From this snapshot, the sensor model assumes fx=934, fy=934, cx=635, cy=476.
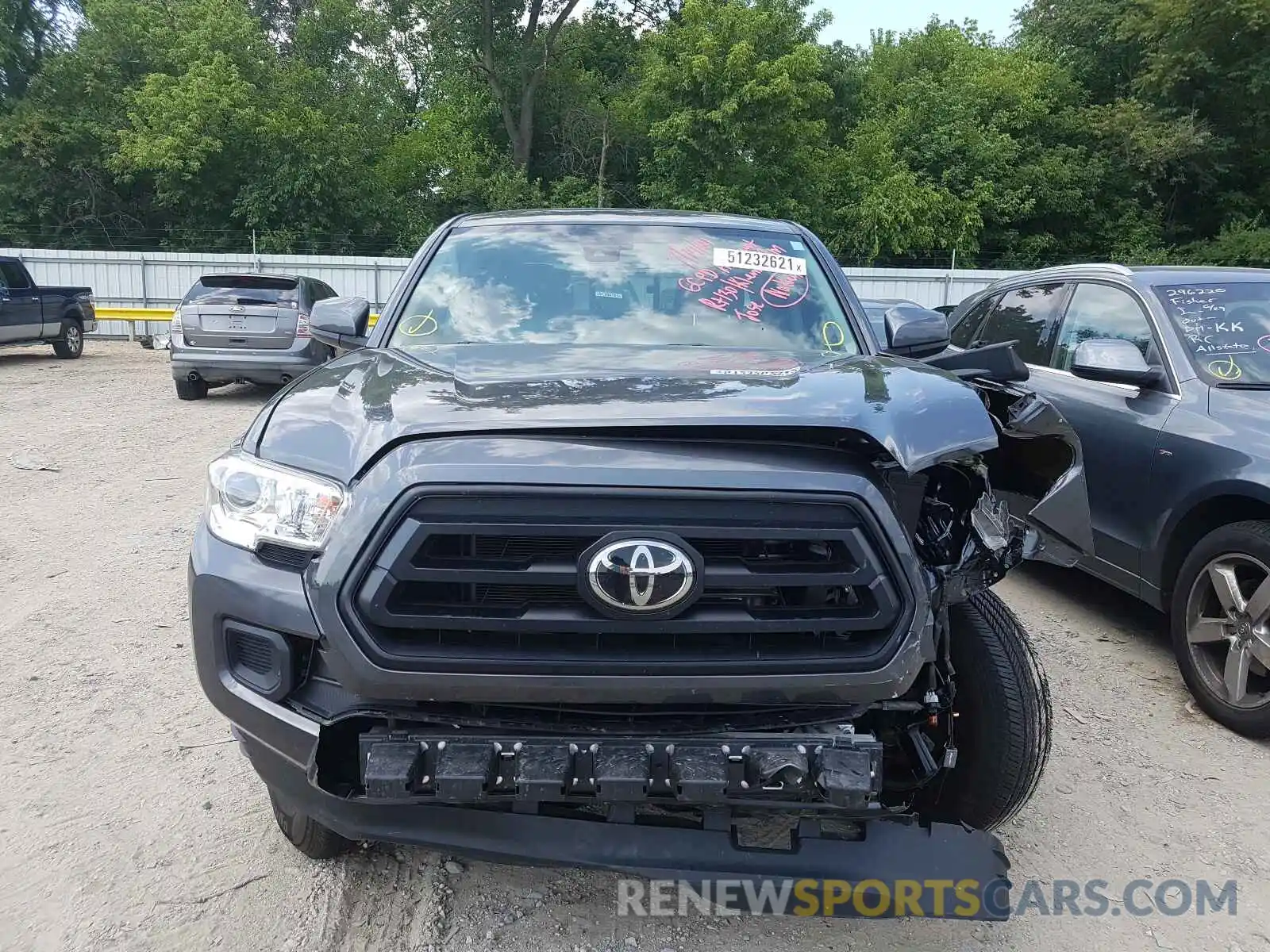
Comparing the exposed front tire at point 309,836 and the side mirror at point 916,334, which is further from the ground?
the side mirror at point 916,334

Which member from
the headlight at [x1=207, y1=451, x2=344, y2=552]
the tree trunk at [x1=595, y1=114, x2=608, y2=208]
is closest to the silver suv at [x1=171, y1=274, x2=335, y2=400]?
the headlight at [x1=207, y1=451, x2=344, y2=552]

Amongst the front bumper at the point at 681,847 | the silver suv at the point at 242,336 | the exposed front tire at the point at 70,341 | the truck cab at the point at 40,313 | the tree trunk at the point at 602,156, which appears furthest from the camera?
the tree trunk at the point at 602,156

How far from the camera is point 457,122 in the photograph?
3197cm

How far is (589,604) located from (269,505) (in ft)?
2.59

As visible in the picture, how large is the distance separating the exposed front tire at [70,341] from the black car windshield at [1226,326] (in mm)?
17021

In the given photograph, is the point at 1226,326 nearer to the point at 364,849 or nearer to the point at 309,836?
the point at 364,849

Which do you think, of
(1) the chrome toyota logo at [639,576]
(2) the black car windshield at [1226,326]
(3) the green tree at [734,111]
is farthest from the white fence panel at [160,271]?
(1) the chrome toyota logo at [639,576]

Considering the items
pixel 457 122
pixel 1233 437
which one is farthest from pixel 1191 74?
pixel 1233 437

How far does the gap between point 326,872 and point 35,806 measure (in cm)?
105

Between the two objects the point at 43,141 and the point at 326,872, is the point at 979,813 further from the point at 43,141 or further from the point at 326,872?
the point at 43,141

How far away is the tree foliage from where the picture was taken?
89.2 ft

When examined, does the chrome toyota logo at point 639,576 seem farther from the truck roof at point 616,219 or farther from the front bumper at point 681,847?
the truck roof at point 616,219

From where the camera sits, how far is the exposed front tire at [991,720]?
7.91ft

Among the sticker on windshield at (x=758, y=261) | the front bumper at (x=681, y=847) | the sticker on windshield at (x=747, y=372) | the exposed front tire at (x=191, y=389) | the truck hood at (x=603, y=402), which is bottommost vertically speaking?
the exposed front tire at (x=191, y=389)
